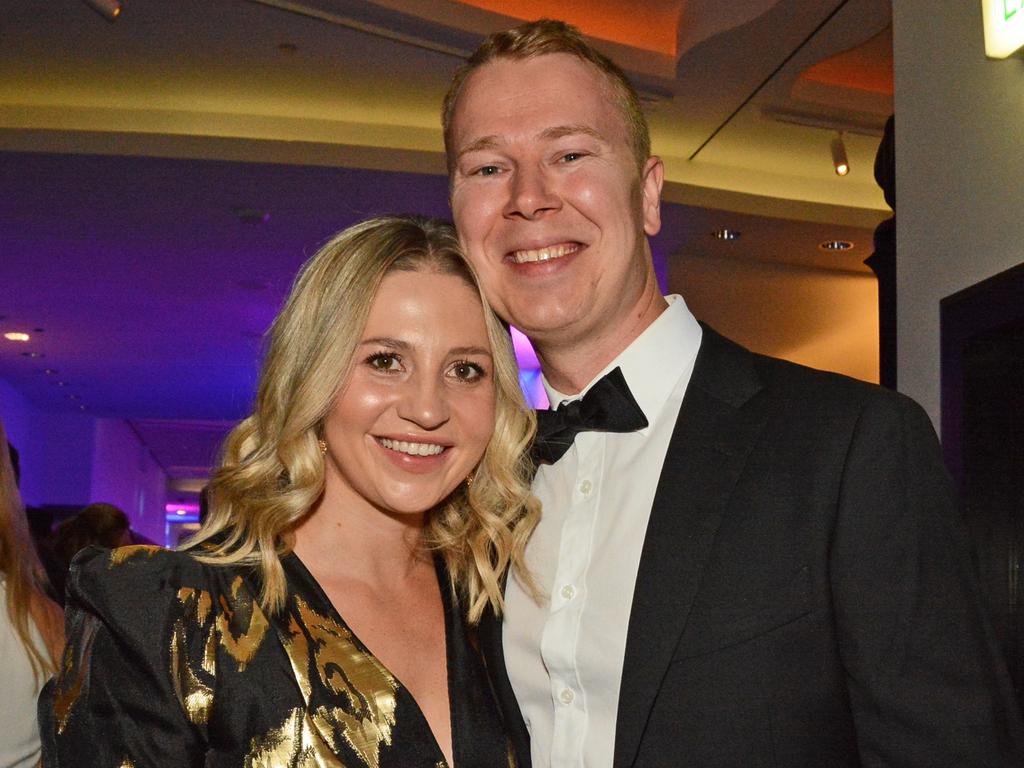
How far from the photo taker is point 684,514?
5.23 feet

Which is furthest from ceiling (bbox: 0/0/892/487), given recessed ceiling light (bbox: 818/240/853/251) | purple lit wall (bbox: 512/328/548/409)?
purple lit wall (bbox: 512/328/548/409)

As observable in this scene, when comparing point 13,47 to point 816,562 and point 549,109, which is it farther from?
point 816,562

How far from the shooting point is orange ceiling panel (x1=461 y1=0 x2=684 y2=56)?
5.46 metres

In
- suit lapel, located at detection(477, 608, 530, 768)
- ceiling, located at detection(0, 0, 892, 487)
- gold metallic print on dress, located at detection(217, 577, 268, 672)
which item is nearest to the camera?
gold metallic print on dress, located at detection(217, 577, 268, 672)

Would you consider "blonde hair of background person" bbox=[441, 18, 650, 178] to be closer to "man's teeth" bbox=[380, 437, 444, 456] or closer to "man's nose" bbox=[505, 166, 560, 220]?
"man's nose" bbox=[505, 166, 560, 220]

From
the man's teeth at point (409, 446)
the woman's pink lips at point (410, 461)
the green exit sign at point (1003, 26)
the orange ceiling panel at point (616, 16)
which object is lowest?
the woman's pink lips at point (410, 461)

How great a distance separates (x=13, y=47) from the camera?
18.9 feet

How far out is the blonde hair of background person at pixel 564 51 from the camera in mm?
2023

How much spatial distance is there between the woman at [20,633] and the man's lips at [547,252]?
174cm

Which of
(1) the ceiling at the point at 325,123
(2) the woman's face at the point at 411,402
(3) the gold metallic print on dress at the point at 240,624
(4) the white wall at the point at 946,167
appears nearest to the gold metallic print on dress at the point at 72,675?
(3) the gold metallic print on dress at the point at 240,624

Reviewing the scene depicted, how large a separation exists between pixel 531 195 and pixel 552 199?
38 millimetres

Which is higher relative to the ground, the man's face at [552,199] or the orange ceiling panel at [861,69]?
the orange ceiling panel at [861,69]

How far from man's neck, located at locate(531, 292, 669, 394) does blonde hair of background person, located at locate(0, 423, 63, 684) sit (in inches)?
66.0

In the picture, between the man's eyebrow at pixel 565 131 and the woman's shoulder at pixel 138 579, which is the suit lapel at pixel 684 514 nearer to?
the man's eyebrow at pixel 565 131
